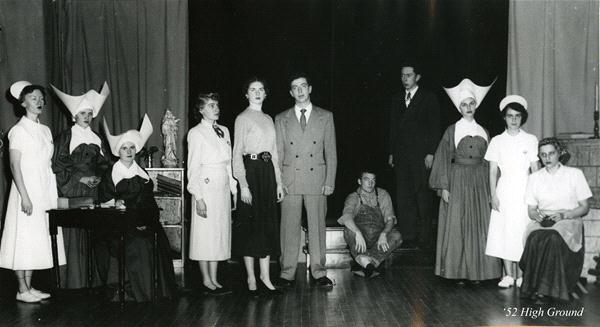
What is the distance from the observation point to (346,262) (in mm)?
6238

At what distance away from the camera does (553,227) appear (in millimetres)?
4703

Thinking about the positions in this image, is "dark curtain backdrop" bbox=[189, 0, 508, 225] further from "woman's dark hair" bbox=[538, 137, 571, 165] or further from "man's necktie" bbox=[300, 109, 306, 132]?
"woman's dark hair" bbox=[538, 137, 571, 165]

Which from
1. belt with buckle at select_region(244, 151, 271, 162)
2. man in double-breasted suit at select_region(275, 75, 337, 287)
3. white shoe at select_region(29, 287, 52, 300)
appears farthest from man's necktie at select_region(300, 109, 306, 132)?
white shoe at select_region(29, 287, 52, 300)

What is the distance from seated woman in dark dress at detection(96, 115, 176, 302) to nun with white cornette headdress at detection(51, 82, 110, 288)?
0.67 feet

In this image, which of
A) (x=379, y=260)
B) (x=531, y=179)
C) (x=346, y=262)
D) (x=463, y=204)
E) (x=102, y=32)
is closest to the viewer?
(x=531, y=179)

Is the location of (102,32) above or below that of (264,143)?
above

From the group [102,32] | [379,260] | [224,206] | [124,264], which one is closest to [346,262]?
[379,260]

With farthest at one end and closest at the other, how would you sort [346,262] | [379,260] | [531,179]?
1. [346,262]
2. [379,260]
3. [531,179]

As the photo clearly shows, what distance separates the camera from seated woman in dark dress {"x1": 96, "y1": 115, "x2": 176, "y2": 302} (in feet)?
15.2

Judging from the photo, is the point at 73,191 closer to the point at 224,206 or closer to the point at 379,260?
the point at 224,206

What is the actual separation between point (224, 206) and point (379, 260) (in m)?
1.66

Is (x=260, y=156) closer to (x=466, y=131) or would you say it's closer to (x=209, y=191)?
(x=209, y=191)

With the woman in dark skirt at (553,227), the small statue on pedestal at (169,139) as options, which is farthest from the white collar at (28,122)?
the woman in dark skirt at (553,227)

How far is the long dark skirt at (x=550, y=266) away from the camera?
14.9 ft
